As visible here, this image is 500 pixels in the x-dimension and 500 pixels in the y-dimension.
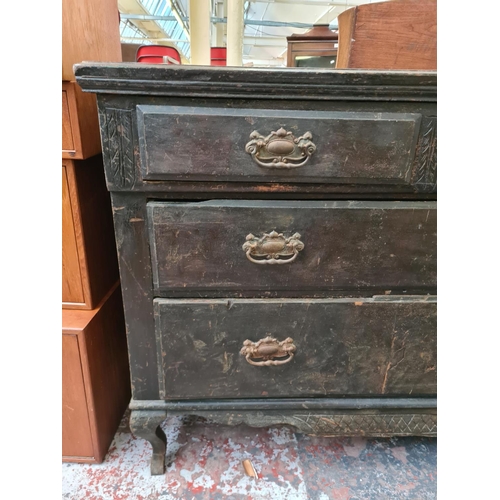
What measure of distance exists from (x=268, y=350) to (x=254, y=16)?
638 centimetres

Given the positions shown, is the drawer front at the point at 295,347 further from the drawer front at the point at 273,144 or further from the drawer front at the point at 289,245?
the drawer front at the point at 273,144

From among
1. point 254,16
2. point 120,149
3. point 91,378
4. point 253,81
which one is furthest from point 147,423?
point 254,16

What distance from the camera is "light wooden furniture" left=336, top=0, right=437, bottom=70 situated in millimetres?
766

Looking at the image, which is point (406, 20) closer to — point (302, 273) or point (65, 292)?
point (302, 273)

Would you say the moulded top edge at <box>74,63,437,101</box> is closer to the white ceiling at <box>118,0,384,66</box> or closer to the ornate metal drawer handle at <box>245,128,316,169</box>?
the ornate metal drawer handle at <box>245,128,316,169</box>

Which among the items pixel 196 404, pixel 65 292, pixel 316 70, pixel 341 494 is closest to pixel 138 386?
pixel 196 404

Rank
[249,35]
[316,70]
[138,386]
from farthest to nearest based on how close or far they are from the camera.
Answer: [249,35] → [138,386] → [316,70]

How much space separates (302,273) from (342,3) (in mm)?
4856

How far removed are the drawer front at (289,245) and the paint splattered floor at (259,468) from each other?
532 millimetres

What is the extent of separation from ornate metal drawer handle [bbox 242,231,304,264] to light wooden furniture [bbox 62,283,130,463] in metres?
0.45

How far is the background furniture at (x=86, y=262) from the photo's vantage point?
30.1 inches

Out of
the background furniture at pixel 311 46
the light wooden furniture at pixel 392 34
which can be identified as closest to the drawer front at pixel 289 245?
the light wooden furniture at pixel 392 34

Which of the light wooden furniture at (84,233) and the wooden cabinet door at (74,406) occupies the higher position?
the light wooden furniture at (84,233)

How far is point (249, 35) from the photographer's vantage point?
690cm
